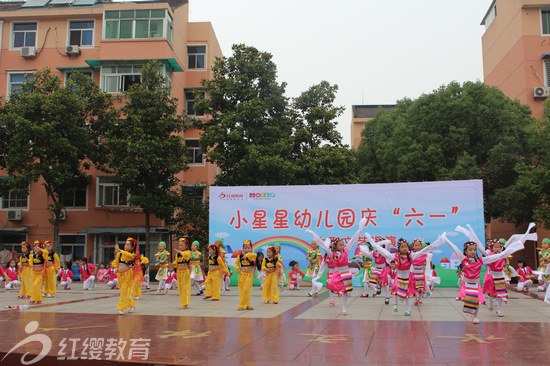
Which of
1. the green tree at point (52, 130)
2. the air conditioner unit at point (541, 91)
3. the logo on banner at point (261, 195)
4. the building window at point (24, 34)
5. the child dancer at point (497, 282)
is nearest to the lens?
the child dancer at point (497, 282)

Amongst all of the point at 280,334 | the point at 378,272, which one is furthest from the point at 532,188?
the point at 280,334

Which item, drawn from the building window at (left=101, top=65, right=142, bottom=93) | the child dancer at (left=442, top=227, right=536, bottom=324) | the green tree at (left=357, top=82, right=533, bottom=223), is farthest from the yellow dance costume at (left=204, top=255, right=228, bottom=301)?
the building window at (left=101, top=65, right=142, bottom=93)

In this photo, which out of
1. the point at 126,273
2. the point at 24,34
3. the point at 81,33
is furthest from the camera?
the point at 24,34

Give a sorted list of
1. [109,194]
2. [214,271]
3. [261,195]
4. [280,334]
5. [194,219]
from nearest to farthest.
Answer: [280,334] → [214,271] → [261,195] → [194,219] → [109,194]

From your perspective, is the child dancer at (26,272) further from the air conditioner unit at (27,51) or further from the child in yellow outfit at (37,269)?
the air conditioner unit at (27,51)

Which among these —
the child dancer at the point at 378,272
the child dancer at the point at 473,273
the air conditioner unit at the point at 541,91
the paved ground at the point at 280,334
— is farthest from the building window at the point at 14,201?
the air conditioner unit at the point at 541,91

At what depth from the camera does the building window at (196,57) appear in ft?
96.1

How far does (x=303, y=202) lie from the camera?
18250 millimetres

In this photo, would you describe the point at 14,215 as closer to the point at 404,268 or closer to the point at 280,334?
the point at 404,268

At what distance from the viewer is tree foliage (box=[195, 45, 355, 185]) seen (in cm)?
2162

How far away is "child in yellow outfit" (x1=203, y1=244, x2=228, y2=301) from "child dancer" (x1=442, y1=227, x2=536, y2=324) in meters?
6.28

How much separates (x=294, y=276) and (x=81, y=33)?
18331 millimetres

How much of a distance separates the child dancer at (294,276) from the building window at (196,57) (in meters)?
15.2

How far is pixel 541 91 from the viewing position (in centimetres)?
2675
